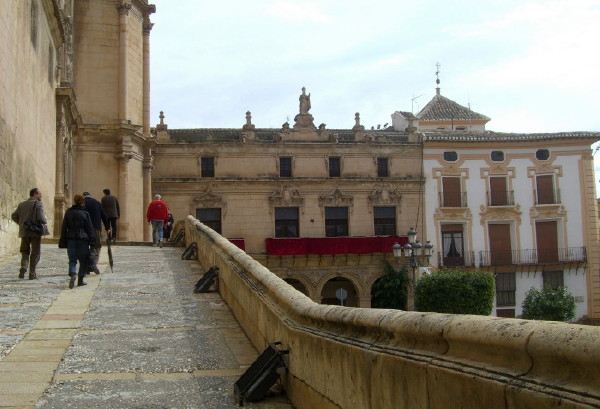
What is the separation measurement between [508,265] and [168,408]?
37900mm

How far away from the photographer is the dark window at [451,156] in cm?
4244

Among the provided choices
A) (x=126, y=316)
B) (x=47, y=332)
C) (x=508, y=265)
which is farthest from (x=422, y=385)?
(x=508, y=265)

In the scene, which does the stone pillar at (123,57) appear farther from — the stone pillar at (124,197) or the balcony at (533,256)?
the balcony at (533,256)

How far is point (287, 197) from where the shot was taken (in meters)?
40.3

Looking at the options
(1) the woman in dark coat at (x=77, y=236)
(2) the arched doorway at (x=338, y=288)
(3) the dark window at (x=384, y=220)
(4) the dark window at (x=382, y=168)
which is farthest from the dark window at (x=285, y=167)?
(1) the woman in dark coat at (x=77, y=236)

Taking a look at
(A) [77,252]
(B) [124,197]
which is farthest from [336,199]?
(A) [77,252]

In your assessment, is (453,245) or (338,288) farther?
(453,245)

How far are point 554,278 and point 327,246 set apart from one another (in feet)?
45.5

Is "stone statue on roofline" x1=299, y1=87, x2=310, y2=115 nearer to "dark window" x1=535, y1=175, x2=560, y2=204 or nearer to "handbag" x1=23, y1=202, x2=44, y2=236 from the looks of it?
"dark window" x1=535, y1=175, x2=560, y2=204

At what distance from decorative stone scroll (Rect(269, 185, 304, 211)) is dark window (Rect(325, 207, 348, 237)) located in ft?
5.61

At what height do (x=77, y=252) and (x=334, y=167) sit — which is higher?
(x=334, y=167)

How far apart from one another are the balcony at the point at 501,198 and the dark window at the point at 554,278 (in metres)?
4.53

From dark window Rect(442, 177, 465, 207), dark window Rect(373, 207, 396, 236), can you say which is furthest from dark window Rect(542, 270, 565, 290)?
dark window Rect(373, 207, 396, 236)

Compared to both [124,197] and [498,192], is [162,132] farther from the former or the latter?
[498,192]
